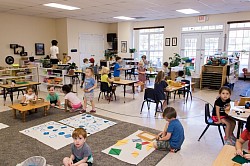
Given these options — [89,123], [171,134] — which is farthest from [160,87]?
[171,134]

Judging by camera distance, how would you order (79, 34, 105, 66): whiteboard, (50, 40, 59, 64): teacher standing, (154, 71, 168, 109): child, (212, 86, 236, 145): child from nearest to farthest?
(212, 86, 236, 145): child < (154, 71, 168, 109): child < (50, 40, 59, 64): teacher standing < (79, 34, 105, 66): whiteboard

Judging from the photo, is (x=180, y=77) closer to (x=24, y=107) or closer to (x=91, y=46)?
(x=24, y=107)

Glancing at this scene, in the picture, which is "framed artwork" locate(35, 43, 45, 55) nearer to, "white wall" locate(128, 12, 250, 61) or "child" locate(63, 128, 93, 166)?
"white wall" locate(128, 12, 250, 61)

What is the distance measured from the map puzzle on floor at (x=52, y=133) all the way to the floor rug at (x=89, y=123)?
0.69ft

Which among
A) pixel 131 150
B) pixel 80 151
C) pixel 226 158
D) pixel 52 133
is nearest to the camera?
pixel 226 158

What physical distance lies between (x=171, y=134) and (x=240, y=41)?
26.8 feet

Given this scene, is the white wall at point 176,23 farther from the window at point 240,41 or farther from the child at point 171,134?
the child at point 171,134

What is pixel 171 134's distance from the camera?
126 inches

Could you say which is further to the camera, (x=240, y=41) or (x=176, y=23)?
(x=176, y=23)

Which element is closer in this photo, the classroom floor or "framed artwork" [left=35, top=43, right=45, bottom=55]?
the classroom floor

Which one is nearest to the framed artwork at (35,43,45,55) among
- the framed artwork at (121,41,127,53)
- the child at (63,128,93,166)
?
the framed artwork at (121,41,127,53)

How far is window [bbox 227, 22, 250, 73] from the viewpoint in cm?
936

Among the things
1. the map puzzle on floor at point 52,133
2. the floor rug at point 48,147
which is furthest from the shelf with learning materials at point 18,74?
the map puzzle on floor at point 52,133

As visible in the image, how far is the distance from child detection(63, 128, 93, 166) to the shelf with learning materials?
5488 millimetres
